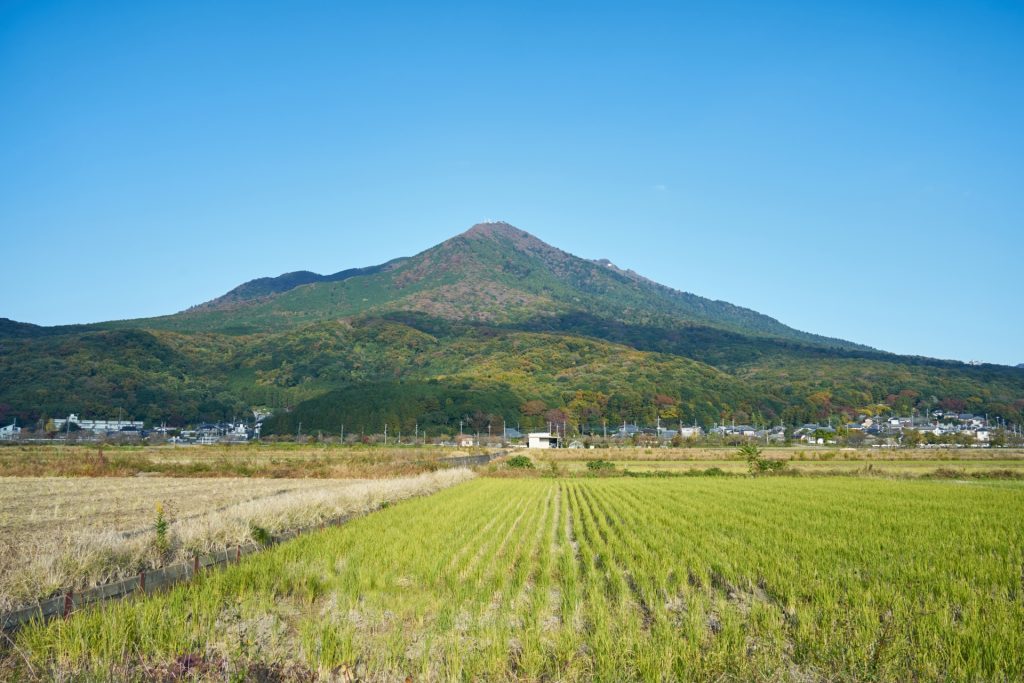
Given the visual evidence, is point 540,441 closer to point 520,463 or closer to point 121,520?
point 520,463

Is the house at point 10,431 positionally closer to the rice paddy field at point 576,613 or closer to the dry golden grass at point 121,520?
the dry golden grass at point 121,520

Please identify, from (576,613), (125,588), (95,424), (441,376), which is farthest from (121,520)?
(441,376)

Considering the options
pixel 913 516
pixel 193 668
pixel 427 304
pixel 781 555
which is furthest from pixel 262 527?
pixel 427 304

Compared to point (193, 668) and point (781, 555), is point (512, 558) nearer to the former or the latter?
point (781, 555)

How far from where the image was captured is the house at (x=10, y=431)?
80.7m

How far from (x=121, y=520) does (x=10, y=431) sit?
91912mm

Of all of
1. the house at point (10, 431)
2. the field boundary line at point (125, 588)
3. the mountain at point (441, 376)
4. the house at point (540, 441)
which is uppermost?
the mountain at point (441, 376)

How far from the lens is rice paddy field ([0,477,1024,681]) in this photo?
16.0 ft

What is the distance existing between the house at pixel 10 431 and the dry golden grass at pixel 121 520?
226 ft

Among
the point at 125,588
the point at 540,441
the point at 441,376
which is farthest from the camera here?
the point at 441,376

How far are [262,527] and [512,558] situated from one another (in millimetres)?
4385

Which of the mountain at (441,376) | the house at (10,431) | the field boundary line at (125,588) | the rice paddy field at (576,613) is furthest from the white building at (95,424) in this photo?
the rice paddy field at (576,613)

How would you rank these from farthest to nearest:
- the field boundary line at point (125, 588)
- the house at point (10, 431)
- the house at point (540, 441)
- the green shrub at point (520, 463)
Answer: the house at point (10, 431)
the house at point (540, 441)
the green shrub at point (520, 463)
the field boundary line at point (125, 588)

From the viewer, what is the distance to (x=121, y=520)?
44.3 ft
